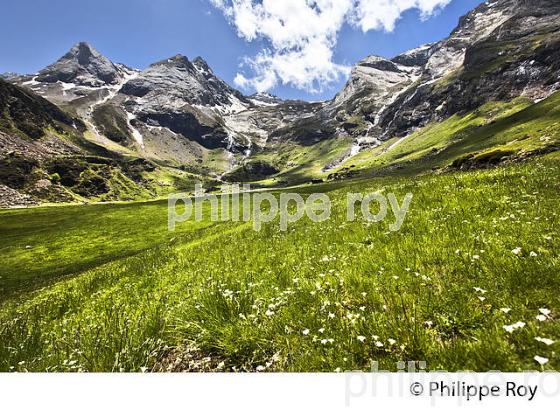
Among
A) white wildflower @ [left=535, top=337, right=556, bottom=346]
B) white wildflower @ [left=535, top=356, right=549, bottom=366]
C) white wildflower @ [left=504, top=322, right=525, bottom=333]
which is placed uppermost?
white wildflower @ [left=504, top=322, right=525, bottom=333]

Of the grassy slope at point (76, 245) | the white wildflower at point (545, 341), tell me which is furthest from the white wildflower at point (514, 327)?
the grassy slope at point (76, 245)

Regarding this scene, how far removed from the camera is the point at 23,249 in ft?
202

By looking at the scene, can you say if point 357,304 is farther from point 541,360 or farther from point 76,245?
point 76,245

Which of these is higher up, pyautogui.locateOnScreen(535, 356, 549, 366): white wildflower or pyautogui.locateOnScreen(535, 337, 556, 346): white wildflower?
pyautogui.locateOnScreen(535, 337, 556, 346): white wildflower

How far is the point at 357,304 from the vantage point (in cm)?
746

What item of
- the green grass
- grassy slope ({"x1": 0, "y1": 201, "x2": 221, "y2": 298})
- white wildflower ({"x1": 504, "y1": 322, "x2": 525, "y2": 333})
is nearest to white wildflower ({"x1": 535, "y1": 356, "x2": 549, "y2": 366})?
the green grass

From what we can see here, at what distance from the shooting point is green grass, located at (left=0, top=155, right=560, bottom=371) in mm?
5395

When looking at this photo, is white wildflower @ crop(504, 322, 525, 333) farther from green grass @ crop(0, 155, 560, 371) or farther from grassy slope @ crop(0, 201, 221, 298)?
grassy slope @ crop(0, 201, 221, 298)

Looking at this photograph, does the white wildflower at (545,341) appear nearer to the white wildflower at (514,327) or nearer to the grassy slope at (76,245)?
the white wildflower at (514,327)

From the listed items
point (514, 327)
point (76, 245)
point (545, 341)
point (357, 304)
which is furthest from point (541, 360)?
Answer: point (76, 245)
